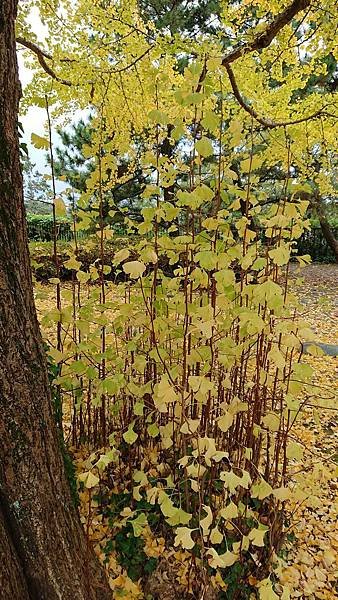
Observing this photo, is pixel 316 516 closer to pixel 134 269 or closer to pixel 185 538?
pixel 185 538

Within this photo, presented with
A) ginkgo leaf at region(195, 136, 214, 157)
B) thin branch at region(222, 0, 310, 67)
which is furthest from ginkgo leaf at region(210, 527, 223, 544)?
thin branch at region(222, 0, 310, 67)

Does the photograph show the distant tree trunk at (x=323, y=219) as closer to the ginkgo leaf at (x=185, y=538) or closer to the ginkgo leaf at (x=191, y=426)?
the ginkgo leaf at (x=191, y=426)

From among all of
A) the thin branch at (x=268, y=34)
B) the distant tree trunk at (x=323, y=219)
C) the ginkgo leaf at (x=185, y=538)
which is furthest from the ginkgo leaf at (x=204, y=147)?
the distant tree trunk at (x=323, y=219)

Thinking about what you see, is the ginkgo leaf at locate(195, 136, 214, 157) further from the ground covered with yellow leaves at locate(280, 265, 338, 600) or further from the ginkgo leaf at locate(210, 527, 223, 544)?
the ginkgo leaf at locate(210, 527, 223, 544)

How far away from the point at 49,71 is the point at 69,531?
12.2 ft

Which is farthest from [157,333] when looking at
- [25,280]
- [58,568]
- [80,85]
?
[80,85]

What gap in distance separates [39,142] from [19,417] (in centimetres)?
80

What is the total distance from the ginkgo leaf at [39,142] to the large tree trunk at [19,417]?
0.67 ft

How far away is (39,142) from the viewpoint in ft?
4.22

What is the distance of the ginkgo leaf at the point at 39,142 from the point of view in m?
1.25

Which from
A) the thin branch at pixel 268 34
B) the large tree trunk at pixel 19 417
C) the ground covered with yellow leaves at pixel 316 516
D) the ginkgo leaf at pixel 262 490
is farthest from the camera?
the thin branch at pixel 268 34

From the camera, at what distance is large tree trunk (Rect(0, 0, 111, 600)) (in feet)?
3.26

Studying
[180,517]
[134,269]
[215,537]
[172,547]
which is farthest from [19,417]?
[172,547]

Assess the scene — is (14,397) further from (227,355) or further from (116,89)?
(116,89)
